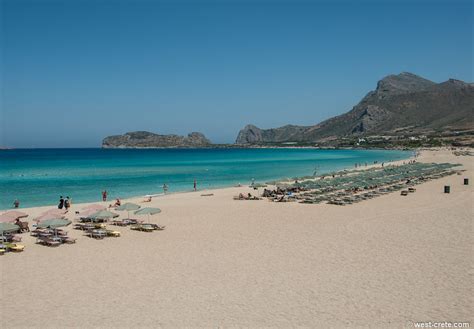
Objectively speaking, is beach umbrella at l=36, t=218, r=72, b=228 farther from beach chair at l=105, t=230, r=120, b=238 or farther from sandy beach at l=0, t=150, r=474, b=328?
beach chair at l=105, t=230, r=120, b=238

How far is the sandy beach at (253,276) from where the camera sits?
29.9 feet

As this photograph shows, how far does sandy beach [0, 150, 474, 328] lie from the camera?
29.9 feet

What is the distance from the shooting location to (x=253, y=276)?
1177 centimetres

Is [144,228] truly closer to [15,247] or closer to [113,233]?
[113,233]

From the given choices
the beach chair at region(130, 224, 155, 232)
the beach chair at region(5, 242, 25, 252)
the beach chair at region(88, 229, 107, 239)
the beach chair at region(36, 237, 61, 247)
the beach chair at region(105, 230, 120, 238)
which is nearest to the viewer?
the beach chair at region(5, 242, 25, 252)

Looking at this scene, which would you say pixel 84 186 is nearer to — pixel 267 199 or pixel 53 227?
pixel 267 199

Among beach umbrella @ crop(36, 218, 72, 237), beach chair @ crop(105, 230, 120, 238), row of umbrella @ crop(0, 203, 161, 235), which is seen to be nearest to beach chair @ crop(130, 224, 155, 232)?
row of umbrella @ crop(0, 203, 161, 235)

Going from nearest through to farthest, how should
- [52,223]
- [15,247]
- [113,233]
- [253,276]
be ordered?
[253,276]
[15,247]
[52,223]
[113,233]

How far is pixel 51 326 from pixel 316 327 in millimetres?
5518

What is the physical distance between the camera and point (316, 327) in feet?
27.8

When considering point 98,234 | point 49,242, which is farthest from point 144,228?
point 49,242

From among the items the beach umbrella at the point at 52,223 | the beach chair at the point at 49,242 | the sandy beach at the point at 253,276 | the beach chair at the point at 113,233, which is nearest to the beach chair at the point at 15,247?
the sandy beach at the point at 253,276

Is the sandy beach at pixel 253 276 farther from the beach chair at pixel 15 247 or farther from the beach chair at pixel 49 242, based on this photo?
the beach chair at pixel 15 247

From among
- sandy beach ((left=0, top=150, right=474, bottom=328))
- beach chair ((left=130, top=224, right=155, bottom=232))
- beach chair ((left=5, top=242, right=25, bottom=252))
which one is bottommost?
sandy beach ((left=0, top=150, right=474, bottom=328))
